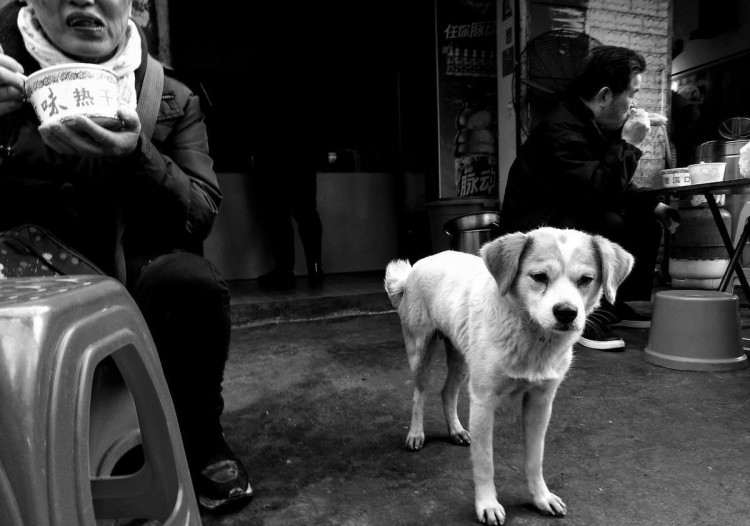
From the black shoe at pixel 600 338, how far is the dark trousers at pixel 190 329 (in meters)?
2.13

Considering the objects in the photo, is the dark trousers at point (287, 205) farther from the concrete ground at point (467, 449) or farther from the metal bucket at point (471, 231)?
the concrete ground at point (467, 449)

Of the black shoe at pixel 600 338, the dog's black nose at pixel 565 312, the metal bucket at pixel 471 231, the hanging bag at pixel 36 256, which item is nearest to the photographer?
the hanging bag at pixel 36 256

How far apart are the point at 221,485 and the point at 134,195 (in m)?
0.84

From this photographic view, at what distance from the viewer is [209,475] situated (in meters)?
1.46

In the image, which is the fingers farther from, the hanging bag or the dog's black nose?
the dog's black nose

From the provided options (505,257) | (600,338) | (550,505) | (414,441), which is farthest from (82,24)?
(600,338)

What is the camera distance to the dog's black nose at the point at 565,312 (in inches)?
50.2

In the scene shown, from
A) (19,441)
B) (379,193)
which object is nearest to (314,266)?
(379,193)

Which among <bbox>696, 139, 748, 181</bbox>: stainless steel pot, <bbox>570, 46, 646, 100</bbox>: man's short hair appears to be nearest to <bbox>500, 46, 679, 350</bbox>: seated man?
<bbox>570, 46, 646, 100</bbox>: man's short hair

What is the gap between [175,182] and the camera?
1.29 metres

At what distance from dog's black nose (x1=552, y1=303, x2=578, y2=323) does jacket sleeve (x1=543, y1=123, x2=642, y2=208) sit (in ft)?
5.56

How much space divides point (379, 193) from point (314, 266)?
1327mm

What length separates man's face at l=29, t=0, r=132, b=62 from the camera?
1183 millimetres

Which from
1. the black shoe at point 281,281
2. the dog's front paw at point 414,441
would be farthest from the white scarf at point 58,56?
the black shoe at point 281,281
